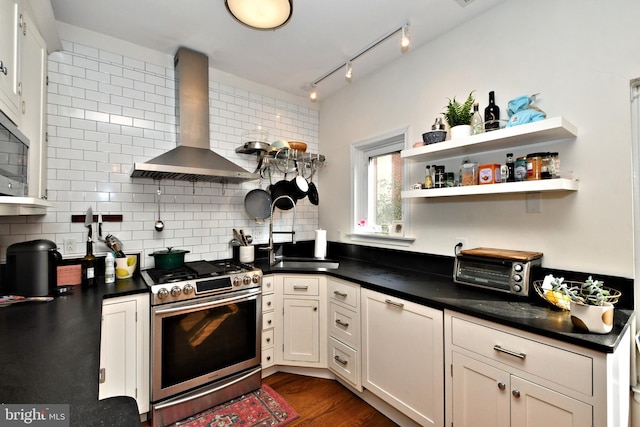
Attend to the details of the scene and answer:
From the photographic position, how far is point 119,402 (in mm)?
715

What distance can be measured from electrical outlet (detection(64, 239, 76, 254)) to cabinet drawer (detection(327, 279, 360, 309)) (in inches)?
76.0

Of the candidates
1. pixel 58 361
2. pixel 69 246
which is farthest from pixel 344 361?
pixel 69 246

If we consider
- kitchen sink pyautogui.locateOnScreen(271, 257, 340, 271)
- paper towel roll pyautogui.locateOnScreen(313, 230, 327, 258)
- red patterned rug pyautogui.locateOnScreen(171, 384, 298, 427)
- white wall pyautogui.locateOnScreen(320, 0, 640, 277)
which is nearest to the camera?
white wall pyautogui.locateOnScreen(320, 0, 640, 277)

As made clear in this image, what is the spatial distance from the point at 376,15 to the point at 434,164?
1138 millimetres

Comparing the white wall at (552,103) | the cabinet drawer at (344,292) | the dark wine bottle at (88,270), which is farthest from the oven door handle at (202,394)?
the white wall at (552,103)

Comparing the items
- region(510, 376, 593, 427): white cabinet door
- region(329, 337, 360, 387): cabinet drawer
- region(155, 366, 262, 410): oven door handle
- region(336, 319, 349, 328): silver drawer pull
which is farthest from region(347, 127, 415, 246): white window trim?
region(155, 366, 262, 410): oven door handle

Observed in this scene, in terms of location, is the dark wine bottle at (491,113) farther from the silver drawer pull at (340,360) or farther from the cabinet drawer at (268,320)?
the cabinet drawer at (268,320)

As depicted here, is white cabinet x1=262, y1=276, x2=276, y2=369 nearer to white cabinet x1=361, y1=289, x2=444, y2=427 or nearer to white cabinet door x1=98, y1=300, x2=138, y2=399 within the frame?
white cabinet x1=361, y1=289, x2=444, y2=427

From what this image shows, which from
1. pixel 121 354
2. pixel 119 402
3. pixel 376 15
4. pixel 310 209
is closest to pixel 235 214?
pixel 310 209

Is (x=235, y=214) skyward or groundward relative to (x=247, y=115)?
groundward

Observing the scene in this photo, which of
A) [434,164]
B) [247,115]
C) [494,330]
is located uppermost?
[247,115]

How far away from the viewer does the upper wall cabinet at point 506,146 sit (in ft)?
4.89

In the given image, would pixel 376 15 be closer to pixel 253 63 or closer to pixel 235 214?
pixel 253 63

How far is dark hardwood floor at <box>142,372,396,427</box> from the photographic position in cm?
196
